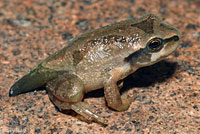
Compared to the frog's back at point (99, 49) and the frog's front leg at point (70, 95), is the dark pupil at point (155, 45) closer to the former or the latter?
the frog's back at point (99, 49)

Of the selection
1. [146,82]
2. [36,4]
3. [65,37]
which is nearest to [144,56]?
[146,82]

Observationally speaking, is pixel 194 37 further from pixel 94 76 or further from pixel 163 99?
pixel 94 76

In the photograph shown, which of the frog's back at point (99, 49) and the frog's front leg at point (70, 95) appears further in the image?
the frog's back at point (99, 49)

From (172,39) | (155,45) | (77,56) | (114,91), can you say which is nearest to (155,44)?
(155,45)

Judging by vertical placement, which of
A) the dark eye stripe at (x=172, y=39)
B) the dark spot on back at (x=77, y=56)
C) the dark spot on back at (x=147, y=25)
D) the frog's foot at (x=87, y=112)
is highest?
the dark spot on back at (x=147, y=25)

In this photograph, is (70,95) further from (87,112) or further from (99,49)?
(99,49)

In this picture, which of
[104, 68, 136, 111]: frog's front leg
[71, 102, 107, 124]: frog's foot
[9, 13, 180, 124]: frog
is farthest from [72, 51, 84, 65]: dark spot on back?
[71, 102, 107, 124]: frog's foot

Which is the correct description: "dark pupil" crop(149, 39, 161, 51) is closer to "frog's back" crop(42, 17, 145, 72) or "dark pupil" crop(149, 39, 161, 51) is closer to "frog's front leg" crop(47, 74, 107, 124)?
"frog's back" crop(42, 17, 145, 72)

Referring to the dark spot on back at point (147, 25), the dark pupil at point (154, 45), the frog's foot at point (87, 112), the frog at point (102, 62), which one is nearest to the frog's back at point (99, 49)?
the frog at point (102, 62)
